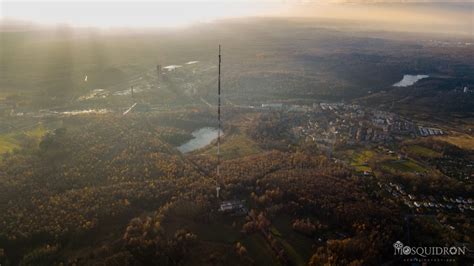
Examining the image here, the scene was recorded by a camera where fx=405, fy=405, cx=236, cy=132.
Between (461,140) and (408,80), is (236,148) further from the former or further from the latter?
(408,80)

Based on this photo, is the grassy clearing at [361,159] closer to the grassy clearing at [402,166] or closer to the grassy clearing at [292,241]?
the grassy clearing at [402,166]

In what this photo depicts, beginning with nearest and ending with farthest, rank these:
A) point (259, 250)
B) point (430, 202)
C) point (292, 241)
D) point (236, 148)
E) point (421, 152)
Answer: point (259, 250), point (292, 241), point (430, 202), point (236, 148), point (421, 152)

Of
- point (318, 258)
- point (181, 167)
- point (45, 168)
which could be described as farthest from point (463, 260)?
point (45, 168)

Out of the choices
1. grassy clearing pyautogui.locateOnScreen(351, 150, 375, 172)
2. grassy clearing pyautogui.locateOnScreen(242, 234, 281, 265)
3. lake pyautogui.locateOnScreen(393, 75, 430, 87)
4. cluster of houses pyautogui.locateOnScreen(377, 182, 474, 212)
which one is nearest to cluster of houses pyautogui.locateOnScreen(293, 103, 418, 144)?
grassy clearing pyautogui.locateOnScreen(351, 150, 375, 172)

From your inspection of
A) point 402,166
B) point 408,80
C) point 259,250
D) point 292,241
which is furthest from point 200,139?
point 408,80

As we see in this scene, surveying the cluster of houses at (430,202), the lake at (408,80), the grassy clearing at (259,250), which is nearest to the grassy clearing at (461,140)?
the cluster of houses at (430,202)

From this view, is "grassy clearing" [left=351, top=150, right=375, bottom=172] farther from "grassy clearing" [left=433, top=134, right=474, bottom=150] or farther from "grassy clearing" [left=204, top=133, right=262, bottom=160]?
"grassy clearing" [left=433, top=134, right=474, bottom=150]
